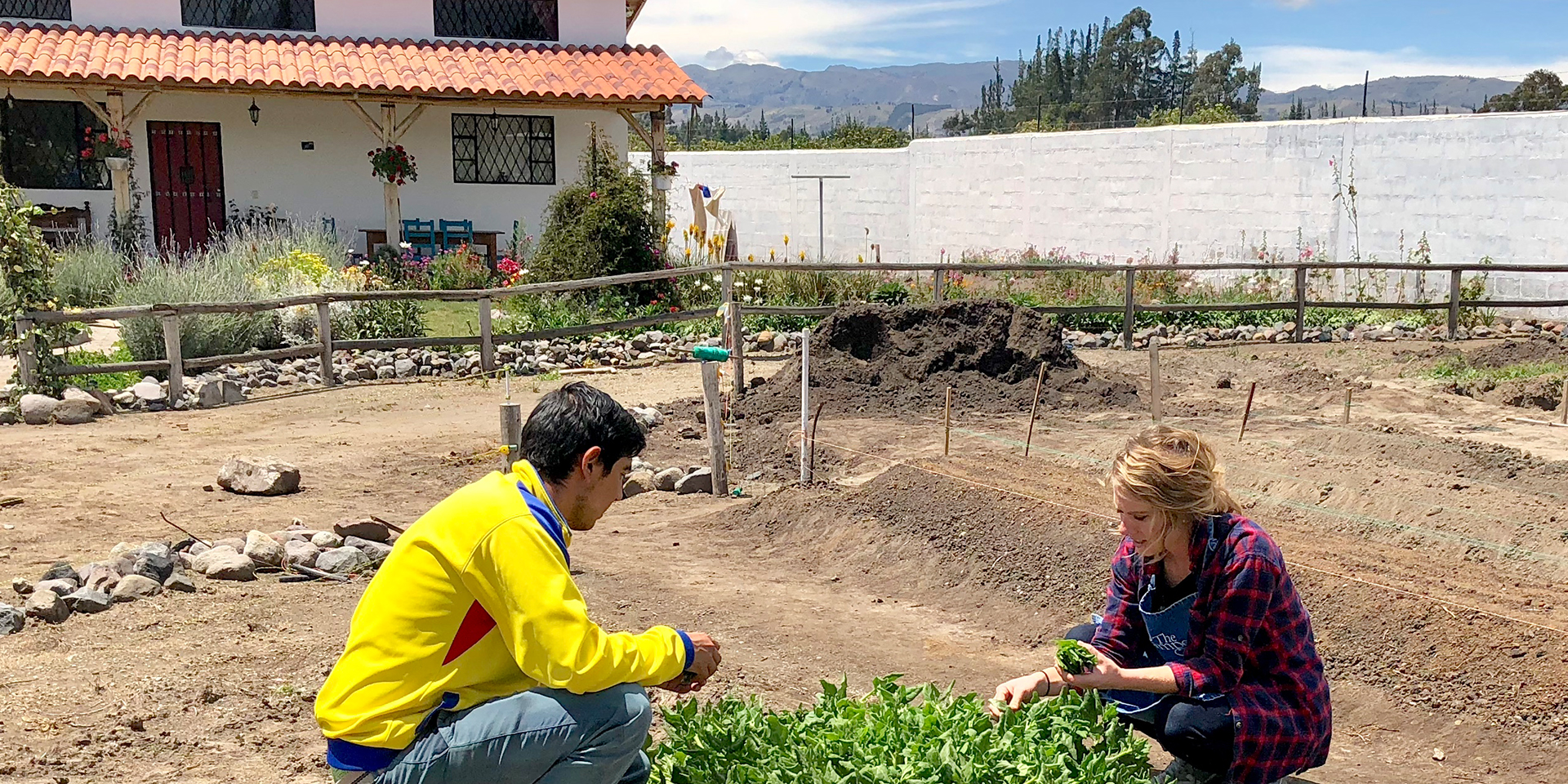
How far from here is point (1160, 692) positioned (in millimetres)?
3312

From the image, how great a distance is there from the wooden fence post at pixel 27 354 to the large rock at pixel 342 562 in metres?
5.94

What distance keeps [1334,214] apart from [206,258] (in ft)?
45.0

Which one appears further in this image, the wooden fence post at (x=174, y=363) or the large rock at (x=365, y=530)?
the wooden fence post at (x=174, y=363)

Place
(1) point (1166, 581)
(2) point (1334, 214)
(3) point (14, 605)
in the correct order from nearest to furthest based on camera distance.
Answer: (1) point (1166, 581)
(3) point (14, 605)
(2) point (1334, 214)

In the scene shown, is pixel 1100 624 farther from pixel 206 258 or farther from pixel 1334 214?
pixel 1334 214

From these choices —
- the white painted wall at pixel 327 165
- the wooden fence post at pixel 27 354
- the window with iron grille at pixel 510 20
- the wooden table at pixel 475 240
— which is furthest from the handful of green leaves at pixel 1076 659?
the window with iron grille at pixel 510 20

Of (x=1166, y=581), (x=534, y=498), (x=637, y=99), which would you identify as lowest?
(x=1166, y=581)

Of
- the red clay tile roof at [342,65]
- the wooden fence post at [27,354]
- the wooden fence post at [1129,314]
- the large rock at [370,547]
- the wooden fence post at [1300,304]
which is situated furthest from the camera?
the red clay tile roof at [342,65]

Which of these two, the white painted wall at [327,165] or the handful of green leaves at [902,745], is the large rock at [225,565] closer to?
the handful of green leaves at [902,745]

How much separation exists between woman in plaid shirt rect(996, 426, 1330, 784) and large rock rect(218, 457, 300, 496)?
5790mm

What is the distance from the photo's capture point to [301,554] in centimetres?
618

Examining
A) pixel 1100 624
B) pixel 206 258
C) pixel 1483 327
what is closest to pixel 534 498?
pixel 1100 624

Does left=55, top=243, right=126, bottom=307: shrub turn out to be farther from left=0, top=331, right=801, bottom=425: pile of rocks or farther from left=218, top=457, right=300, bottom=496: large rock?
left=218, top=457, right=300, bottom=496: large rock

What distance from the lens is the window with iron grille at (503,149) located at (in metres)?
20.0
